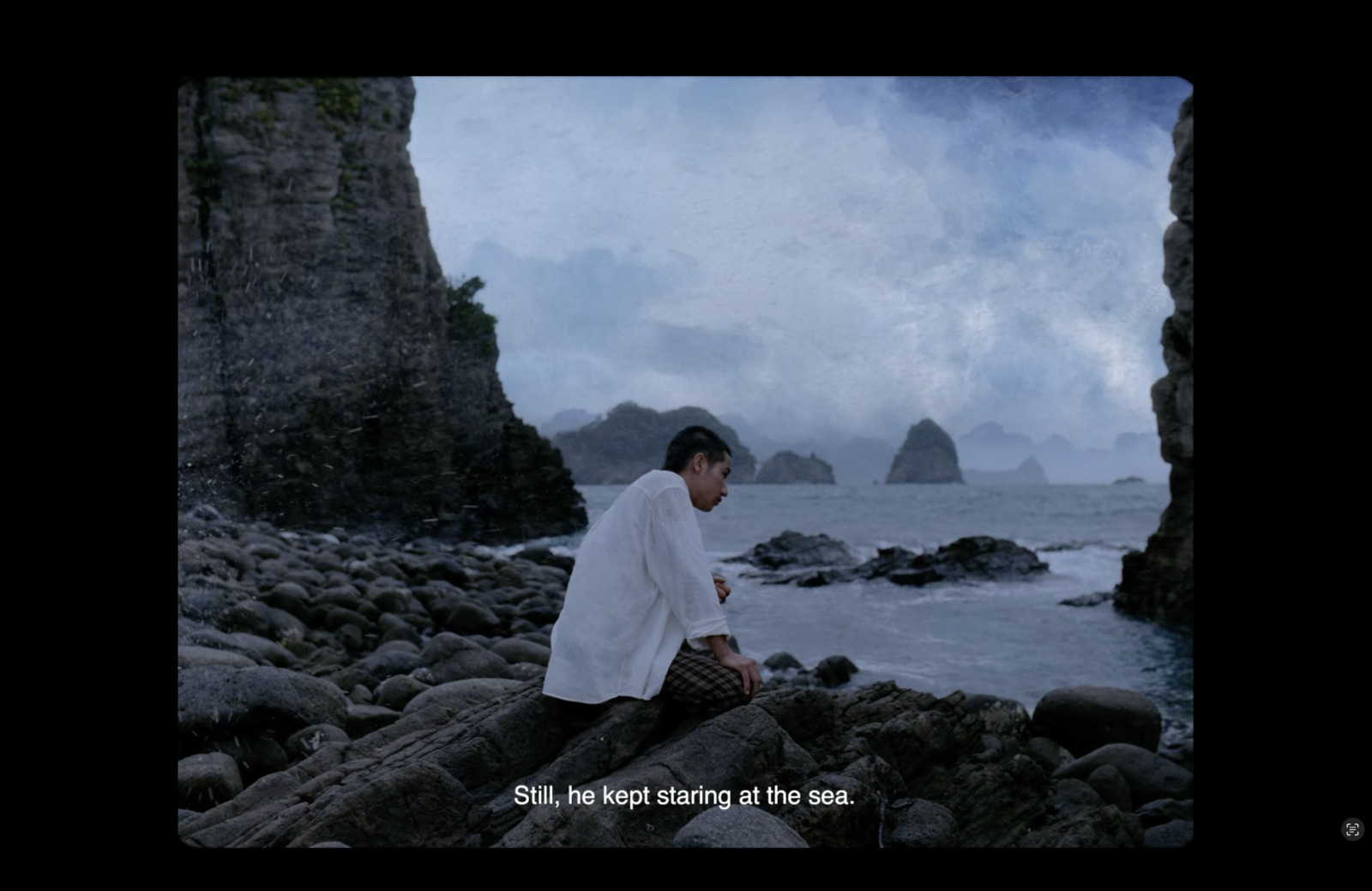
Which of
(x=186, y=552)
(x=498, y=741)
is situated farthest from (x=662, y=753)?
(x=186, y=552)

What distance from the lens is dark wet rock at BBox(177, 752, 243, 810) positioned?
384 centimetres

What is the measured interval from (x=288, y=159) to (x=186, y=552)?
1341 cm

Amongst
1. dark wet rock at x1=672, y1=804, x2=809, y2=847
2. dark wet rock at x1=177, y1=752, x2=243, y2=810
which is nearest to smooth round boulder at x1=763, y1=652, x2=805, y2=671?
dark wet rock at x1=177, y1=752, x2=243, y2=810

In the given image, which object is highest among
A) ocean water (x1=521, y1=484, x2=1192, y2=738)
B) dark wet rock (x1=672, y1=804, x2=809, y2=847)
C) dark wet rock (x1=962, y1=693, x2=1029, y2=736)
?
dark wet rock (x1=672, y1=804, x2=809, y2=847)

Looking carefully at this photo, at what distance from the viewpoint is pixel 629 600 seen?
3328 millimetres

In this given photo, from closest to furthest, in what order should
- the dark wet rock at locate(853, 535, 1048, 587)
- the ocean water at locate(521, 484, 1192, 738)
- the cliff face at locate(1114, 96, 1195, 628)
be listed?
the cliff face at locate(1114, 96, 1195, 628) < the ocean water at locate(521, 484, 1192, 738) < the dark wet rock at locate(853, 535, 1048, 587)

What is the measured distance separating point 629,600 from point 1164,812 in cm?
291

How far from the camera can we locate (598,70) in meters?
2.86

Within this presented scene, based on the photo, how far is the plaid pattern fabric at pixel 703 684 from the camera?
10.8 feet

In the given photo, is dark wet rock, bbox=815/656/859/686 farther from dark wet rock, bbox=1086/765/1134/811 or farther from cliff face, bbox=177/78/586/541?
cliff face, bbox=177/78/586/541

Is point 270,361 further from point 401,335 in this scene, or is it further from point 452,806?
point 452,806

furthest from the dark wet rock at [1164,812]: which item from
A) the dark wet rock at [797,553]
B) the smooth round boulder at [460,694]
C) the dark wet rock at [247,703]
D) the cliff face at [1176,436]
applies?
the dark wet rock at [797,553]

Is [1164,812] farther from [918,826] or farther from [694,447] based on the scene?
[694,447]

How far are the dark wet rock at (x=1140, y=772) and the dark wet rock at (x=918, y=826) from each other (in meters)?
1.85
